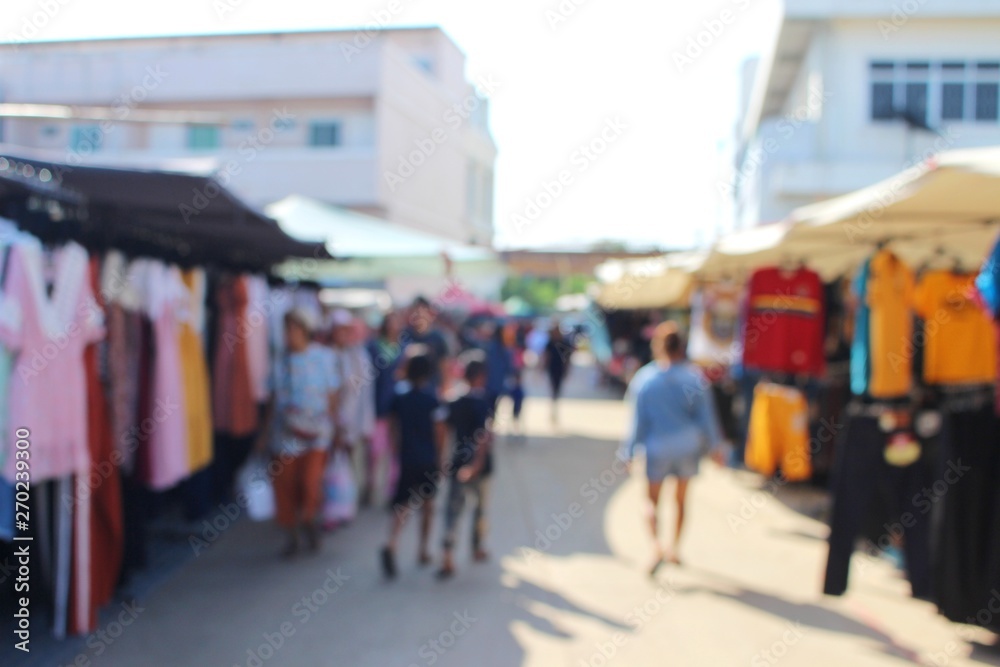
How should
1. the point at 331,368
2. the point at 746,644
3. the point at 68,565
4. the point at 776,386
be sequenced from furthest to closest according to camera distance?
1. the point at 776,386
2. the point at 331,368
3. the point at 746,644
4. the point at 68,565

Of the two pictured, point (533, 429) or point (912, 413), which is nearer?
point (912, 413)

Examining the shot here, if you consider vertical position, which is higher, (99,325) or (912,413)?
(99,325)

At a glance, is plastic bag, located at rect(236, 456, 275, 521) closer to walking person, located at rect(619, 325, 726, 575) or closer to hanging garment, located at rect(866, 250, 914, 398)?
walking person, located at rect(619, 325, 726, 575)

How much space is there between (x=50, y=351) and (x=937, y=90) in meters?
18.6

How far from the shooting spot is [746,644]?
16.9ft

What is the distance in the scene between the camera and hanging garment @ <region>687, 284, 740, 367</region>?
10.2 meters

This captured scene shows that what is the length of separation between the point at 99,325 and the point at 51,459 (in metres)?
0.78

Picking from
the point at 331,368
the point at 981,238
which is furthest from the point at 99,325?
the point at 981,238

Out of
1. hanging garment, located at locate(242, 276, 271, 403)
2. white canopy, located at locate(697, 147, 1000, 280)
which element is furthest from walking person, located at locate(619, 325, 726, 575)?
hanging garment, located at locate(242, 276, 271, 403)

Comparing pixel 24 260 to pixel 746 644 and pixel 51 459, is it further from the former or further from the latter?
pixel 746 644

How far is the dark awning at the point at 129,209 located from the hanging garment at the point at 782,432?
4520 millimetres

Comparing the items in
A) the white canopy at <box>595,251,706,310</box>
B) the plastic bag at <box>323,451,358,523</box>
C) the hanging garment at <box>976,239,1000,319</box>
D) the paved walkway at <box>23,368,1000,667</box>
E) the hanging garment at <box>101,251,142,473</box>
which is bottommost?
the paved walkway at <box>23,368,1000,667</box>

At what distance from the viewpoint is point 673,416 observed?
6.51 m

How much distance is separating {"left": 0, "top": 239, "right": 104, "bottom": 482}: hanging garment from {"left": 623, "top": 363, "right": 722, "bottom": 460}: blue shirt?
3754 millimetres
